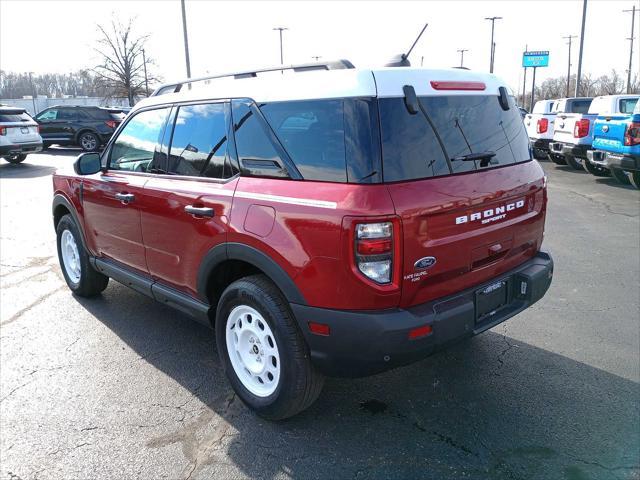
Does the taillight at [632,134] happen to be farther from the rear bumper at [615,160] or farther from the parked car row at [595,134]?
the rear bumper at [615,160]

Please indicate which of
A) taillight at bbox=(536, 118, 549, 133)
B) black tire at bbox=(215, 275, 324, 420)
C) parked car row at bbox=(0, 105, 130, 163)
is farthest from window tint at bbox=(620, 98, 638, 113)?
parked car row at bbox=(0, 105, 130, 163)

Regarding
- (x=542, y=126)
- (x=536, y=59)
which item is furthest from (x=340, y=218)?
(x=536, y=59)

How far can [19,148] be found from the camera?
15.7 metres

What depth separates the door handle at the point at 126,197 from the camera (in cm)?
399

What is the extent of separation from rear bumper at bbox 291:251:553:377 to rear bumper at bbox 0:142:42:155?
15878 mm

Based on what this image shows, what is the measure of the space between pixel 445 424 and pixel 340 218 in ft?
4.69

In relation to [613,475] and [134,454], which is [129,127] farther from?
[613,475]

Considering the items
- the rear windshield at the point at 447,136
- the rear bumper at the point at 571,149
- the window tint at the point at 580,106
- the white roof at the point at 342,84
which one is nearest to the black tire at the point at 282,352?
the rear windshield at the point at 447,136

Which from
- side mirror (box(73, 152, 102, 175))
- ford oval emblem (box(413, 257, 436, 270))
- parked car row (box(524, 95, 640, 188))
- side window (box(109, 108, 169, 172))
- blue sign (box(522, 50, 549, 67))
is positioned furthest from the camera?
blue sign (box(522, 50, 549, 67))

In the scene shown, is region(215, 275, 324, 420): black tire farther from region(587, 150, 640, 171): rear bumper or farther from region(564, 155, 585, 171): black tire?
region(564, 155, 585, 171): black tire

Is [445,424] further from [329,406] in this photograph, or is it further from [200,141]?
[200,141]

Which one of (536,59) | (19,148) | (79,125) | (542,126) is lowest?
(19,148)

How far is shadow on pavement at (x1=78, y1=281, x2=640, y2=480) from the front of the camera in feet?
8.86

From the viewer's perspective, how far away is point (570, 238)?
7332 millimetres
